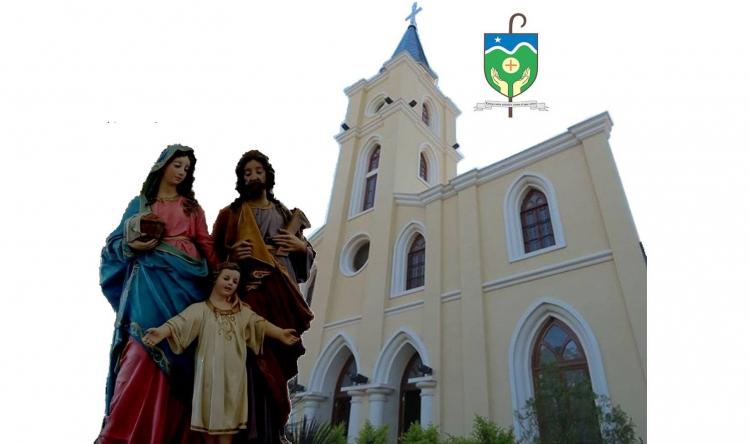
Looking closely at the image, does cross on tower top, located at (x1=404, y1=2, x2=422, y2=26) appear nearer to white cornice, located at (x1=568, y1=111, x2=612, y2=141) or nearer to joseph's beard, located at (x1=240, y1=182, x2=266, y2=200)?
white cornice, located at (x1=568, y1=111, x2=612, y2=141)

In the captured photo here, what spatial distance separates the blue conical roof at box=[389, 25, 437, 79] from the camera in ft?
67.1

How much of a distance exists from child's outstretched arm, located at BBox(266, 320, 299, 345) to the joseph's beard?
821mm

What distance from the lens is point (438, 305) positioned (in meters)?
11.2

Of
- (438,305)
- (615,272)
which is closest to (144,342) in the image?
(615,272)

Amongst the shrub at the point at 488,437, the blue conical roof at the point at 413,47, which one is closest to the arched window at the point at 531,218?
the shrub at the point at 488,437

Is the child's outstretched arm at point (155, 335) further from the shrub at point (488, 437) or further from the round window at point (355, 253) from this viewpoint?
the round window at point (355, 253)

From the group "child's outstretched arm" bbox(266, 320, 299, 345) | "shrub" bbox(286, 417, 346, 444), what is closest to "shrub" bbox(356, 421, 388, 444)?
"shrub" bbox(286, 417, 346, 444)

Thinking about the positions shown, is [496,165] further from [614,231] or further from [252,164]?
[252,164]

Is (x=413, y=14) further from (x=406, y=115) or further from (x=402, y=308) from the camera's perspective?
(x=402, y=308)

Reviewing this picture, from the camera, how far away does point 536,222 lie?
10977 mm

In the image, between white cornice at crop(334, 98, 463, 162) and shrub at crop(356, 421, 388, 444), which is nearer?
shrub at crop(356, 421, 388, 444)

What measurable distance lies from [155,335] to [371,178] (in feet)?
48.8

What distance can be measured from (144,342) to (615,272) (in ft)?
29.5

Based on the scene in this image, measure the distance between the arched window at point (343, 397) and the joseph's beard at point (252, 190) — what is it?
33.8 feet
